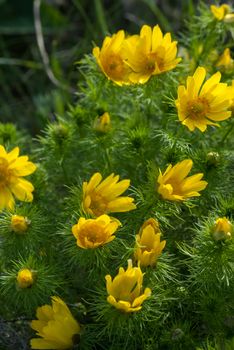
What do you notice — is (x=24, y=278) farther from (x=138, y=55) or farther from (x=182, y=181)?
(x=138, y=55)

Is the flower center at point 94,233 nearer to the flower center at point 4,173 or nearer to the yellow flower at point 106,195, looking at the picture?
the yellow flower at point 106,195

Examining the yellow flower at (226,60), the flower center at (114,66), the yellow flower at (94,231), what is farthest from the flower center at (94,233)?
the yellow flower at (226,60)

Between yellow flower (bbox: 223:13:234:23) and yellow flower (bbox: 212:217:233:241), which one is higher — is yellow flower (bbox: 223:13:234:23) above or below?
above

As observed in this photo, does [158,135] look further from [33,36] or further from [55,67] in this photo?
[33,36]

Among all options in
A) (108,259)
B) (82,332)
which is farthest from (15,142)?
(82,332)

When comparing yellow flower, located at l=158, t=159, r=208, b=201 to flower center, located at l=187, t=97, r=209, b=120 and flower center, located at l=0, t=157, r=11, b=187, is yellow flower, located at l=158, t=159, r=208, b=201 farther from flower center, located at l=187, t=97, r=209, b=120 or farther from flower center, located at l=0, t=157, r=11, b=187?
flower center, located at l=0, t=157, r=11, b=187

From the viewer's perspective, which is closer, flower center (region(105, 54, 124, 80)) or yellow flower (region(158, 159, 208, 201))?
yellow flower (region(158, 159, 208, 201))

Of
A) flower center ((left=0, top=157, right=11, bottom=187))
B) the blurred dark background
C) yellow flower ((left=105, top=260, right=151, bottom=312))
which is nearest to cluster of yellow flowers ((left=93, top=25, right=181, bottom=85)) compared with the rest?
flower center ((left=0, top=157, right=11, bottom=187))
